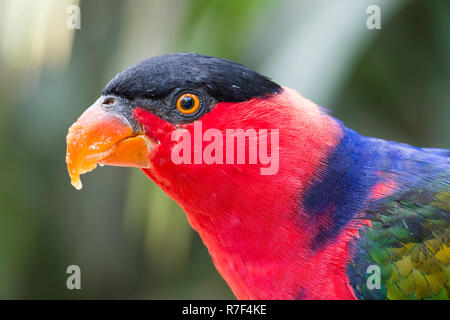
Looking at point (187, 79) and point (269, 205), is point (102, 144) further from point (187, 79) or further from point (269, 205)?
point (269, 205)

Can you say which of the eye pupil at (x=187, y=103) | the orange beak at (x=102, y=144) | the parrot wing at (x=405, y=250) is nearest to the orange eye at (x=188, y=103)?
the eye pupil at (x=187, y=103)

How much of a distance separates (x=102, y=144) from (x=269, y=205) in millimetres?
490

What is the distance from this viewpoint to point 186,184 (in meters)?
1.40

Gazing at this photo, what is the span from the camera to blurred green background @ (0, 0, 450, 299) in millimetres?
2047

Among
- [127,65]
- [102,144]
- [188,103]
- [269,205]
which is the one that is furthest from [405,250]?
[127,65]

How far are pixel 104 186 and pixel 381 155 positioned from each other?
7.17 ft

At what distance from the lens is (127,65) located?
7.62ft

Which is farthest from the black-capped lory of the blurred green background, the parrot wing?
the blurred green background

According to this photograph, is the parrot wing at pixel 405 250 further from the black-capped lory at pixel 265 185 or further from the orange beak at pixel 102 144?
the orange beak at pixel 102 144

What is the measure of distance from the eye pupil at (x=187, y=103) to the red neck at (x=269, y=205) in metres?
0.05

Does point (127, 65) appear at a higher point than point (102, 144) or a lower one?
higher

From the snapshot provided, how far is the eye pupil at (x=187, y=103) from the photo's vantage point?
1353mm
